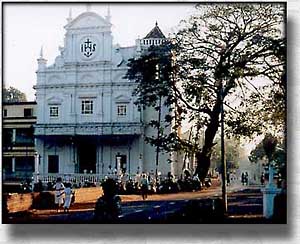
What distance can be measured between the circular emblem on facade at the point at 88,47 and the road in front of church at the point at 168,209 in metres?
0.63

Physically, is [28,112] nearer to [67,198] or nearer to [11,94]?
[11,94]

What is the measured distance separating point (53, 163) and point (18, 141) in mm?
177

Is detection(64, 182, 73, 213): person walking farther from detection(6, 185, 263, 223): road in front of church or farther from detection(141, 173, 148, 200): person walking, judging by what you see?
detection(141, 173, 148, 200): person walking

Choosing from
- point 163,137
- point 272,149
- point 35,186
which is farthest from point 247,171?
point 35,186

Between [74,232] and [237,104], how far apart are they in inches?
34.3

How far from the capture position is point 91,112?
135 inches

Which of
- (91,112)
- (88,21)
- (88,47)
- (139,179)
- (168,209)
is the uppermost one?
(88,21)

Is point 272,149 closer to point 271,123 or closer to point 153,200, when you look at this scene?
point 271,123

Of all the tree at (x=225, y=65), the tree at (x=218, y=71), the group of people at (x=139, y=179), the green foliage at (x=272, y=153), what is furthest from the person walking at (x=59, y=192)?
the green foliage at (x=272, y=153)

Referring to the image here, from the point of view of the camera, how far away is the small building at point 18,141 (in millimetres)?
3359

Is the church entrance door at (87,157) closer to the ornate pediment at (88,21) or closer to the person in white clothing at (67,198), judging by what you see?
the person in white clothing at (67,198)

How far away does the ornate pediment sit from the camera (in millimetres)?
3377

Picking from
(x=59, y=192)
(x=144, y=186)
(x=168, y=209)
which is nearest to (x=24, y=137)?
(x=59, y=192)

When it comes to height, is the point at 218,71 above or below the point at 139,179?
above
